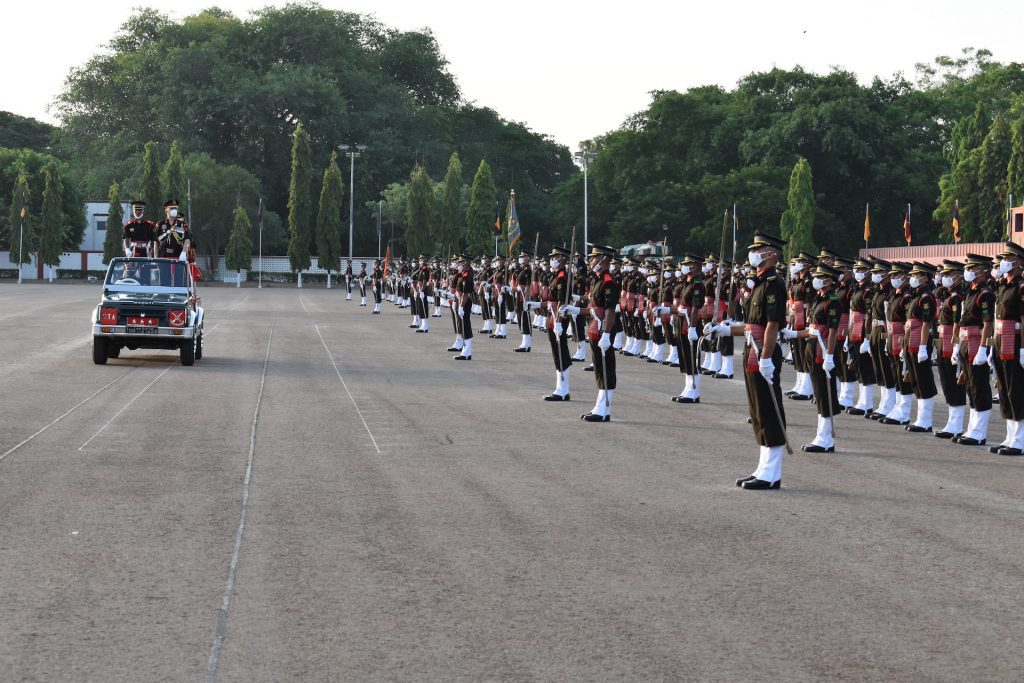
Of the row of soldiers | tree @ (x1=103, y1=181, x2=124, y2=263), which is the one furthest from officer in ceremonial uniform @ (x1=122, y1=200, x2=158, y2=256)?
tree @ (x1=103, y1=181, x2=124, y2=263)

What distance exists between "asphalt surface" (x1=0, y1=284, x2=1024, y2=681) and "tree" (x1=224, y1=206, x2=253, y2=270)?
75.6 metres

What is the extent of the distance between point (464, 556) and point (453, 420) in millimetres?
7653

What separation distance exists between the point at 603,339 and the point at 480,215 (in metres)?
71.3

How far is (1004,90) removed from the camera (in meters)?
93.6

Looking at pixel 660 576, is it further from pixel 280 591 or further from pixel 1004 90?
pixel 1004 90

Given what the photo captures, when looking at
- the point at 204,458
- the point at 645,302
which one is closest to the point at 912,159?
the point at 645,302

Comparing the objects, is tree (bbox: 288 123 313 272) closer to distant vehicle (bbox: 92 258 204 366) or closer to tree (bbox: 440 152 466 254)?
tree (bbox: 440 152 466 254)

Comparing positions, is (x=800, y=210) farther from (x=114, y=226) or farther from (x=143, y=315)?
(x=143, y=315)

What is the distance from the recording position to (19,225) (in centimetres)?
9412

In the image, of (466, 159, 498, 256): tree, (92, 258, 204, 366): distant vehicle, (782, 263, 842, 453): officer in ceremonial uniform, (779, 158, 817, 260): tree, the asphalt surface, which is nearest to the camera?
the asphalt surface

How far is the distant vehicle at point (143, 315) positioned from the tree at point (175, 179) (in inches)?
2665

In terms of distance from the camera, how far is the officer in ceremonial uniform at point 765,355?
11266mm

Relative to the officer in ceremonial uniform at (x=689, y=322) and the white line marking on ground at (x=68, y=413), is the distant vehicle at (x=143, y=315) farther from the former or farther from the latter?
the officer in ceremonial uniform at (x=689, y=322)

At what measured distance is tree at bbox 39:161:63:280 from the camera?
92875mm
